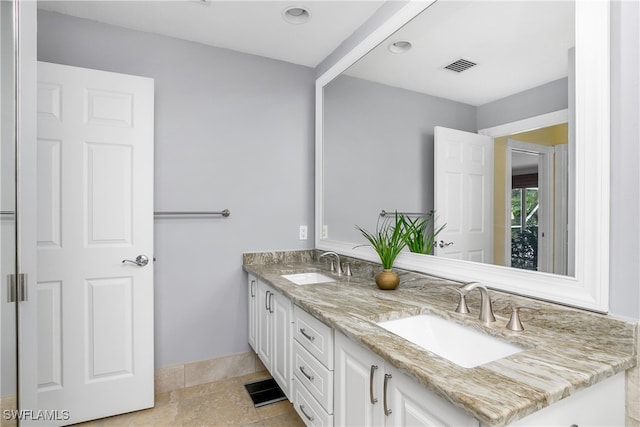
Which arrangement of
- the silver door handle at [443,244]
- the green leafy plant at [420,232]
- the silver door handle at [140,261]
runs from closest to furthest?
the silver door handle at [443,244] < the green leafy plant at [420,232] < the silver door handle at [140,261]

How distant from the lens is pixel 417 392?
2.95 ft

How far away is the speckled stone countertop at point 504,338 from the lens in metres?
0.75

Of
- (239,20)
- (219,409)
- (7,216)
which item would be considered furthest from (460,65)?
(219,409)

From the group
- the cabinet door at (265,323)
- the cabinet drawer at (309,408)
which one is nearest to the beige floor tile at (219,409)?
the cabinet door at (265,323)

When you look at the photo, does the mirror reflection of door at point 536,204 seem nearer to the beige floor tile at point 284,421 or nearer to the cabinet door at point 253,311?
the beige floor tile at point 284,421

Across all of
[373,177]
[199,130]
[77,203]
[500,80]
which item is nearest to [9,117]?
[77,203]

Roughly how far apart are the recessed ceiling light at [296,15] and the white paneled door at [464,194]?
1.09 metres

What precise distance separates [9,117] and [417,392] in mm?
1642

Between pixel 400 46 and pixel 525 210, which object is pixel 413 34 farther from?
pixel 525 210

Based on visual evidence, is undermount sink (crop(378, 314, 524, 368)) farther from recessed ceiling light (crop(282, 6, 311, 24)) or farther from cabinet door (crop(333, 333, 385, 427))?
recessed ceiling light (crop(282, 6, 311, 24))

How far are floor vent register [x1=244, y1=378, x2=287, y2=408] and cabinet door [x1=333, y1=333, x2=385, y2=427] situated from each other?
3.26 feet

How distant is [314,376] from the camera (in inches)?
56.9

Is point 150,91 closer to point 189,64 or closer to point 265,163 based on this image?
point 189,64

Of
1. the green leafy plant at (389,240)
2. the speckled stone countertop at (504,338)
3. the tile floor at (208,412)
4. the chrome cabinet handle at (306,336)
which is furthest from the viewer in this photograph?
the tile floor at (208,412)
